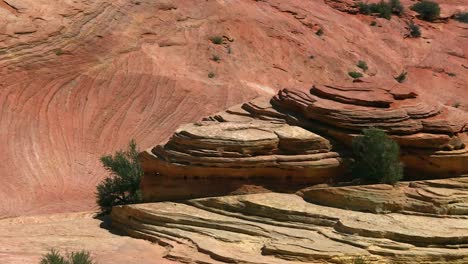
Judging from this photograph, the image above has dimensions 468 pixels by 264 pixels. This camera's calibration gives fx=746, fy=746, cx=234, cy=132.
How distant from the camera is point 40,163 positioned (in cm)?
2180

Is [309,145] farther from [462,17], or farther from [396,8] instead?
[462,17]

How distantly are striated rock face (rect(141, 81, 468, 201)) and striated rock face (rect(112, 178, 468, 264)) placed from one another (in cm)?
47

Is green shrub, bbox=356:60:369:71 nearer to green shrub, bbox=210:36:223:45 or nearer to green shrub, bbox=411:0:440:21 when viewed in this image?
green shrub, bbox=210:36:223:45

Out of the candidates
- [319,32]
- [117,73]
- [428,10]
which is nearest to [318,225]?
[117,73]

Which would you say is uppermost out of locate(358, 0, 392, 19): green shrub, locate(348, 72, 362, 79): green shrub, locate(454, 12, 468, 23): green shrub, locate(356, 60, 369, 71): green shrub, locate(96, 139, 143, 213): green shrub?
locate(358, 0, 392, 19): green shrub

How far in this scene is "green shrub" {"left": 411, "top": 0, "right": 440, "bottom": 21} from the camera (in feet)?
138

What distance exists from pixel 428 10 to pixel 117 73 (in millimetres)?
22674

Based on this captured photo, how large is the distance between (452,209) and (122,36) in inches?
646

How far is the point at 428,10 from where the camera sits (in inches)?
1650

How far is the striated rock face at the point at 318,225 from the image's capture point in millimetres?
12180

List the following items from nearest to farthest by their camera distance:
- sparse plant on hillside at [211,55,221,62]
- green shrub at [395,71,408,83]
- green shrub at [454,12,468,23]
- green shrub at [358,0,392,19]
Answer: sparse plant on hillside at [211,55,221,62], green shrub at [395,71,408,83], green shrub at [358,0,392,19], green shrub at [454,12,468,23]

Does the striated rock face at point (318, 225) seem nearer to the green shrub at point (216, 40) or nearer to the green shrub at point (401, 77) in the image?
the green shrub at point (216, 40)

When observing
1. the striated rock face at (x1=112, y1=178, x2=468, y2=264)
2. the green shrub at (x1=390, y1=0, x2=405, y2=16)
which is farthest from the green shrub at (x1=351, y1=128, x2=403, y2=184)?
the green shrub at (x1=390, y1=0, x2=405, y2=16)

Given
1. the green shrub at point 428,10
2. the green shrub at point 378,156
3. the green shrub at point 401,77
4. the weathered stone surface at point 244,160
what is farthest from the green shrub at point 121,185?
the green shrub at point 428,10
